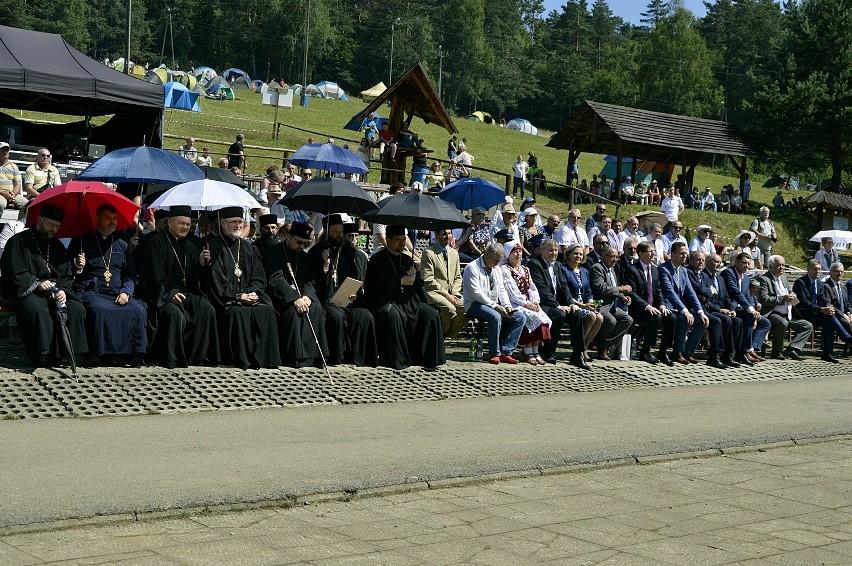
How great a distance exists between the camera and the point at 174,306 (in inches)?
427

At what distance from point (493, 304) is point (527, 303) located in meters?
0.56

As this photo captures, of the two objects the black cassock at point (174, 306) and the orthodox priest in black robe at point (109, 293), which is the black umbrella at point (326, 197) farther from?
the orthodox priest in black robe at point (109, 293)

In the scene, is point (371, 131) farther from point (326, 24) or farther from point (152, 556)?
point (326, 24)

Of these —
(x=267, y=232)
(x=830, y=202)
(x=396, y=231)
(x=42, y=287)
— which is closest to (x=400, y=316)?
(x=396, y=231)

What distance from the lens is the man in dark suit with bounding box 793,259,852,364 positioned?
17.5 m

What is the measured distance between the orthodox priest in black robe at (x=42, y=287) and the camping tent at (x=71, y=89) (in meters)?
8.85

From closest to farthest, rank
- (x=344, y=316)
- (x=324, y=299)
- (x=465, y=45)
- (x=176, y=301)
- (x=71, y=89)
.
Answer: (x=176, y=301)
(x=344, y=316)
(x=324, y=299)
(x=71, y=89)
(x=465, y=45)

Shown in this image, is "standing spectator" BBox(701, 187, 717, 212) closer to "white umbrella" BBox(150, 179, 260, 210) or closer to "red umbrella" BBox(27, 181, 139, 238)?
"white umbrella" BBox(150, 179, 260, 210)

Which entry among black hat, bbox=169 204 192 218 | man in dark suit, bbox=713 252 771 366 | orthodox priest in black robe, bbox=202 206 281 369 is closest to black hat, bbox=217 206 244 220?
orthodox priest in black robe, bbox=202 206 281 369

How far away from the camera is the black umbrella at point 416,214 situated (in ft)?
42.6

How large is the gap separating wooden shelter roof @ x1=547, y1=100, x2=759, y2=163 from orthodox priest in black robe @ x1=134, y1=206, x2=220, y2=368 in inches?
1191

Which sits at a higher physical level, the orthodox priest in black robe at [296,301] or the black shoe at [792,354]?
the orthodox priest in black robe at [296,301]

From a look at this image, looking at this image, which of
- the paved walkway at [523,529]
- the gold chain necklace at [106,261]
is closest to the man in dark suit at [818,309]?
the paved walkway at [523,529]

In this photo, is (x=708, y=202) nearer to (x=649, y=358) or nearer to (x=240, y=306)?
(x=649, y=358)
